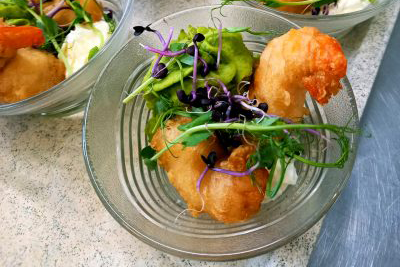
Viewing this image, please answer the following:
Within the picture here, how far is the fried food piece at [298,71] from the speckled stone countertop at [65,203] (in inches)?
12.8

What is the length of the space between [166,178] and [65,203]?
28 centimetres

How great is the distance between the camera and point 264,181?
740 millimetres

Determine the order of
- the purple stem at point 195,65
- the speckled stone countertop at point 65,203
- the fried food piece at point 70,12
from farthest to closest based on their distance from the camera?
the fried food piece at point 70,12
the speckled stone countertop at point 65,203
the purple stem at point 195,65

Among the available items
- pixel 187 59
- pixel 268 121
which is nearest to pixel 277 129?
pixel 268 121

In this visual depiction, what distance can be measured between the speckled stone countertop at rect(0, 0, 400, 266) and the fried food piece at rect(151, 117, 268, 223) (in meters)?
0.19

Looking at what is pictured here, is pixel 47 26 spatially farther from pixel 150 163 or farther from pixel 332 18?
pixel 332 18

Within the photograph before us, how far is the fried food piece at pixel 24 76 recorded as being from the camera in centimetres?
97

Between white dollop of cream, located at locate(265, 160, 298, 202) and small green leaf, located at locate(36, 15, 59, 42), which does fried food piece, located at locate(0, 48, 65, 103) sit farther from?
white dollop of cream, located at locate(265, 160, 298, 202)

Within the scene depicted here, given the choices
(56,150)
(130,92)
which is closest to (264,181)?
(130,92)

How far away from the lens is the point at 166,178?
88cm

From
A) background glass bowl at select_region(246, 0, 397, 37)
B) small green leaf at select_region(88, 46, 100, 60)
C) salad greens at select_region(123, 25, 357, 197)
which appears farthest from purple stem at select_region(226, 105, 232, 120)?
small green leaf at select_region(88, 46, 100, 60)

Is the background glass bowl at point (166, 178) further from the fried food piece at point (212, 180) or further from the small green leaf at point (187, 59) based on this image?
the small green leaf at point (187, 59)

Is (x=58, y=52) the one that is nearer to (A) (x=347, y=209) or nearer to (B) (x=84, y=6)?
(B) (x=84, y=6)

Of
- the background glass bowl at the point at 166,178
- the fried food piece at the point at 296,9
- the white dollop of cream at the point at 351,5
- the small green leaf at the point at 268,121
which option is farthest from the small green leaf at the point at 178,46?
the white dollop of cream at the point at 351,5
